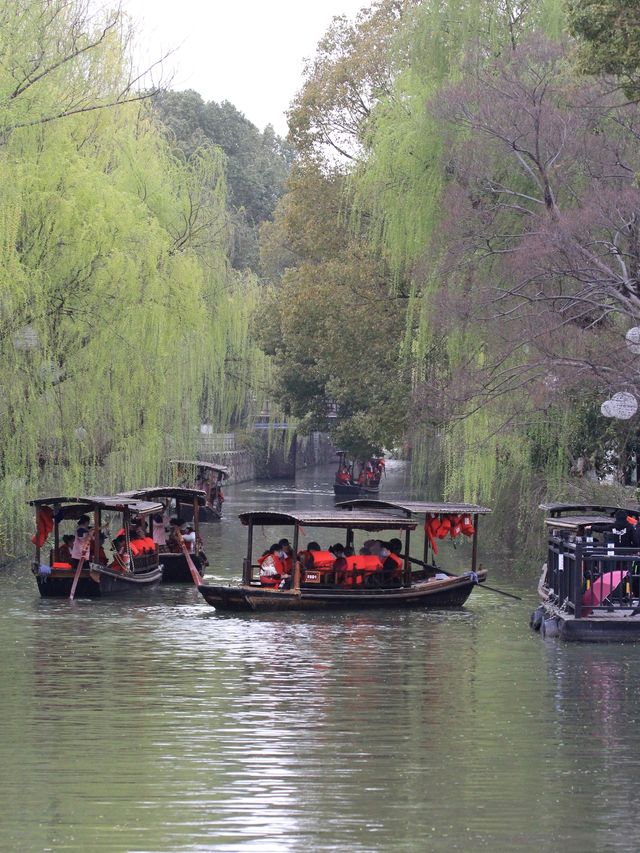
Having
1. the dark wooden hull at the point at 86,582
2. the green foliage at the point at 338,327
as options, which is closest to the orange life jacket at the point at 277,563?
the dark wooden hull at the point at 86,582

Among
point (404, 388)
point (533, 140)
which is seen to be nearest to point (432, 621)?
point (533, 140)

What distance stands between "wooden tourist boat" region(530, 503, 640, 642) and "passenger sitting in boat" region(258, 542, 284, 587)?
5.72 metres

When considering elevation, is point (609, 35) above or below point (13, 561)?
above

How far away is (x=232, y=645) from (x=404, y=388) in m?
21.7

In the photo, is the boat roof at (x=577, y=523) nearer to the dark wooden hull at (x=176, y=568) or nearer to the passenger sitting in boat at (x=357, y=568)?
the passenger sitting in boat at (x=357, y=568)

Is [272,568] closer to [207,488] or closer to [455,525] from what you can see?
[455,525]

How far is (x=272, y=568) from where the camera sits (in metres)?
27.0

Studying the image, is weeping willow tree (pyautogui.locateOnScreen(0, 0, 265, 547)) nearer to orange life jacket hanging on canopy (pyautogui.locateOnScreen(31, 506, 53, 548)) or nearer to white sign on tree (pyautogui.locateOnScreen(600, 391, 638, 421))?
orange life jacket hanging on canopy (pyautogui.locateOnScreen(31, 506, 53, 548))

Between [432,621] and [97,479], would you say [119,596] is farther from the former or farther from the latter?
[432,621]

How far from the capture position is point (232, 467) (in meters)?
71.9

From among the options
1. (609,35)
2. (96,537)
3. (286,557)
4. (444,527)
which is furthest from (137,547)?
(609,35)

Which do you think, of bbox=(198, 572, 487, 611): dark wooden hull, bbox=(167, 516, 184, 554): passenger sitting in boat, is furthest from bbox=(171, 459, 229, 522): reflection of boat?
bbox=(198, 572, 487, 611): dark wooden hull

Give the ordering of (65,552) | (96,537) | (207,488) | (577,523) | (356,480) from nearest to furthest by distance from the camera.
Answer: (577,523) → (96,537) → (65,552) → (207,488) → (356,480)

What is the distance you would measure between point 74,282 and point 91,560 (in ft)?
17.9
